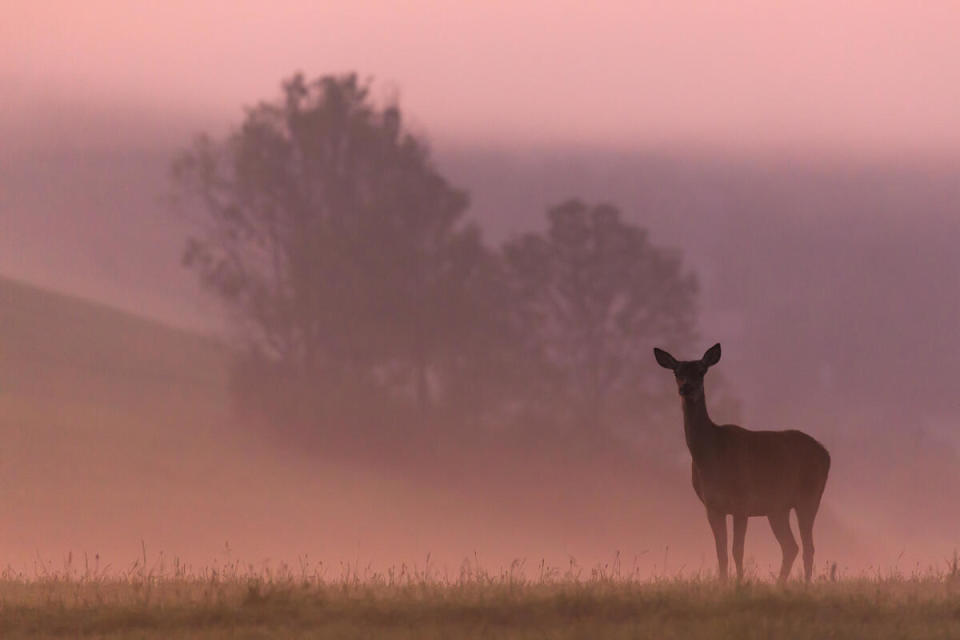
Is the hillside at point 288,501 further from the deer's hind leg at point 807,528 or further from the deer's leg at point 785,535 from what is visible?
the deer's leg at point 785,535

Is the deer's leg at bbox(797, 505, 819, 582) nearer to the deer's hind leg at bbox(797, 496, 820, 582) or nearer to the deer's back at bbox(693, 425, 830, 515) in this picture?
the deer's hind leg at bbox(797, 496, 820, 582)

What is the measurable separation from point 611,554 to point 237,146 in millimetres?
19183

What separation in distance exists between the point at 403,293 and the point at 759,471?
33205 mm

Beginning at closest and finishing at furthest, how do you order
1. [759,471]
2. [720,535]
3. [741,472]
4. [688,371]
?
[688,371] < [720,535] < [741,472] < [759,471]

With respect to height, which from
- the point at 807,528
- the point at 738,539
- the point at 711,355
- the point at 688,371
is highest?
the point at 711,355

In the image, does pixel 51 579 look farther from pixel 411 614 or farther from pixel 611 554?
pixel 611 554

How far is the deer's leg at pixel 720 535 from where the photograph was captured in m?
20.8

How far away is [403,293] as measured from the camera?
54.2 m

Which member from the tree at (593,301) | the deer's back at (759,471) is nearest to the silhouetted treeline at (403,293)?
the tree at (593,301)

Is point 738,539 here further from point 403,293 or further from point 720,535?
point 403,293

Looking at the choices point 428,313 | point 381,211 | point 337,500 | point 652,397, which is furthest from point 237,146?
point 652,397

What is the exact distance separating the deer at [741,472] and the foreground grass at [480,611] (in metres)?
2.47

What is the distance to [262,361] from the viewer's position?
173 feet

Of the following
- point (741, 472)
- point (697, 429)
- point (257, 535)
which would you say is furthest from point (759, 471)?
point (257, 535)
